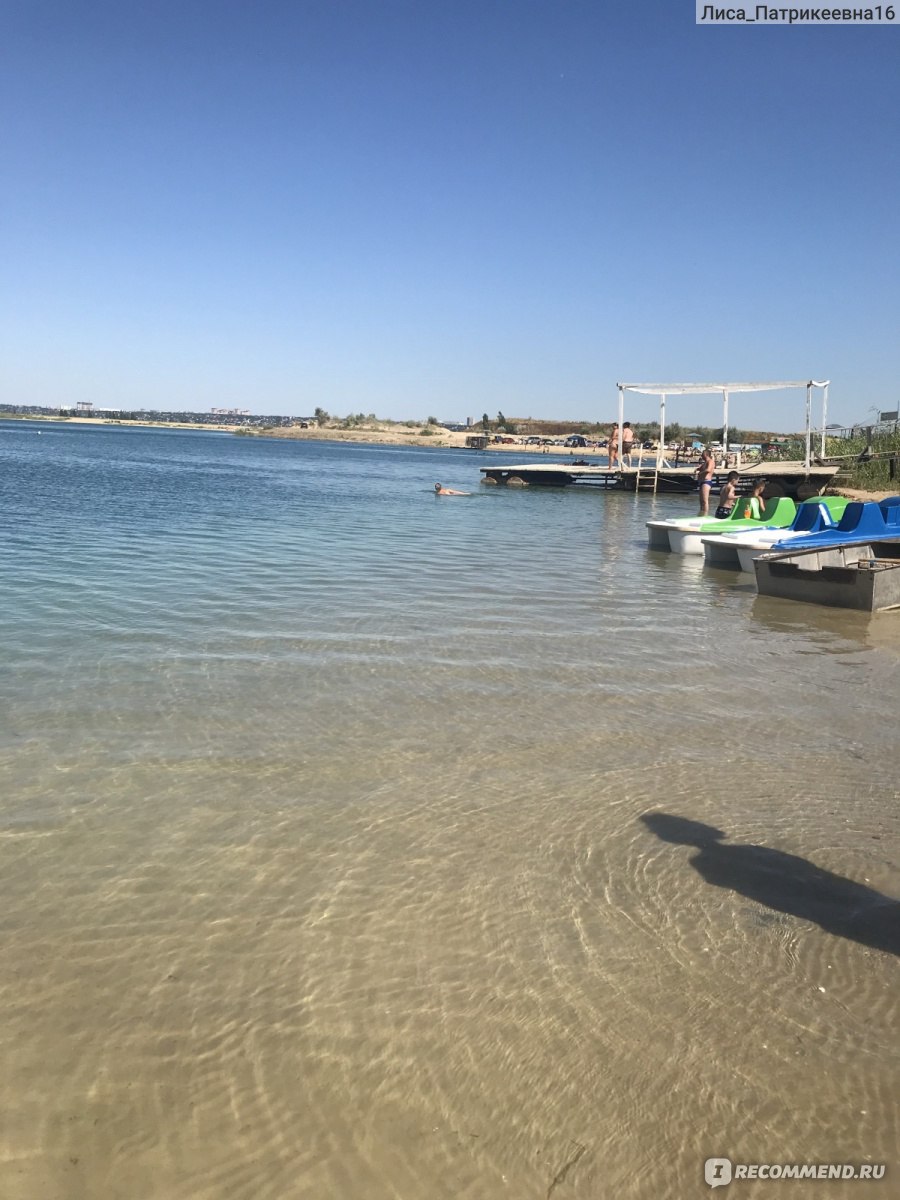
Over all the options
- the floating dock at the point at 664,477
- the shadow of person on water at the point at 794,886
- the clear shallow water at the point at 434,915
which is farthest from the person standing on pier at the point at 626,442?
the shadow of person on water at the point at 794,886

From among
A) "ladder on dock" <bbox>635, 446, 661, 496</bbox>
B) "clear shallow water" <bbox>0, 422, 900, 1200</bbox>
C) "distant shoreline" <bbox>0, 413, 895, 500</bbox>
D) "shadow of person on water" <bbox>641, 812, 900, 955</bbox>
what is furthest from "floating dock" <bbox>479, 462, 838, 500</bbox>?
"distant shoreline" <bbox>0, 413, 895, 500</bbox>

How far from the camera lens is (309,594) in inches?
453

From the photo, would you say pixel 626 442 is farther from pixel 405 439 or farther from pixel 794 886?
pixel 405 439

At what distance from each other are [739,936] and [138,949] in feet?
8.64

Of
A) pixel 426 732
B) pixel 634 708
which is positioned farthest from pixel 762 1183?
pixel 634 708

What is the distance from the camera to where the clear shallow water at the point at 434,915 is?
2.69 meters

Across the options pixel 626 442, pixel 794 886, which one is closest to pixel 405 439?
pixel 626 442

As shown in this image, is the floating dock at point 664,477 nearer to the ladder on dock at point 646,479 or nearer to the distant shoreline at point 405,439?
the ladder on dock at point 646,479

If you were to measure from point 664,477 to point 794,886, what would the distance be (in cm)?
3656

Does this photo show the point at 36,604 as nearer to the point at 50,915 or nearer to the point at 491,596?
the point at 491,596

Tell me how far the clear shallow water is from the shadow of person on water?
2 cm

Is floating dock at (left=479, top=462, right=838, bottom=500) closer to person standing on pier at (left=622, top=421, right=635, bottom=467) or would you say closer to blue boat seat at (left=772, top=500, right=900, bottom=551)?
person standing on pier at (left=622, top=421, right=635, bottom=467)

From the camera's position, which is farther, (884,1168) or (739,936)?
(739,936)

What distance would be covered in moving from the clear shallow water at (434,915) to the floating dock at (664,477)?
22767mm
